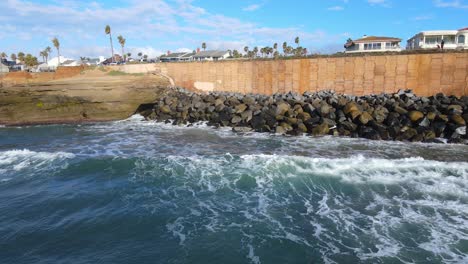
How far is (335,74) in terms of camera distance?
21172 millimetres

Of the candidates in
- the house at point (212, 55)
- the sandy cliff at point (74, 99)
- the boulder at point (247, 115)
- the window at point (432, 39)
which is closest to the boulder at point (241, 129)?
the boulder at point (247, 115)

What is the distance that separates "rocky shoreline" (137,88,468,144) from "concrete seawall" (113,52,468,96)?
48.5 inches

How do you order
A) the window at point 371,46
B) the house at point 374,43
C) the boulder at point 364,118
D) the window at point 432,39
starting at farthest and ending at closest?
the window at point 371,46 → the house at point 374,43 → the window at point 432,39 → the boulder at point 364,118

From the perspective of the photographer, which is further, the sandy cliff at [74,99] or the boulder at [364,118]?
the sandy cliff at [74,99]

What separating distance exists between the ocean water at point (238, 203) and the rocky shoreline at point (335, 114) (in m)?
1.68

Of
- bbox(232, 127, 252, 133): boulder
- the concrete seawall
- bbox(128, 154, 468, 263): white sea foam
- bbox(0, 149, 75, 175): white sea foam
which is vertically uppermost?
the concrete seawall

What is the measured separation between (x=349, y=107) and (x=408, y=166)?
6429mm

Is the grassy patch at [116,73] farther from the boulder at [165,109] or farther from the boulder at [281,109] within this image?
the boulder at [281,109]

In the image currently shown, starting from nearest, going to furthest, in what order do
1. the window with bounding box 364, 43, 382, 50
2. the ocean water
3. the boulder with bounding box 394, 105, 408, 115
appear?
1. the ocean water
2. the boulder with bounding box 394, 105, 408, 115
3. the window with bounding box 364, 43, 382, 50

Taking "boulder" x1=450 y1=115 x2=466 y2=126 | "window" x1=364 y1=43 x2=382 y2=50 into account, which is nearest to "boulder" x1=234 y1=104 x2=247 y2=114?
"boulder" x1=450 y1=115 x2=466 y2=126

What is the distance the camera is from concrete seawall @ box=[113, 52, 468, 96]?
61.7 ft

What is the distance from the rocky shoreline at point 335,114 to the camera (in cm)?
1501

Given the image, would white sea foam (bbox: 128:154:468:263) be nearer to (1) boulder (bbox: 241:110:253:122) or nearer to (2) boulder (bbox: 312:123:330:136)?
(2) boulder (bbox: 312:123:330:136)

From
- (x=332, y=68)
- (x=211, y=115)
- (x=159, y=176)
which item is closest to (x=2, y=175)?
(x=159, y=176)
